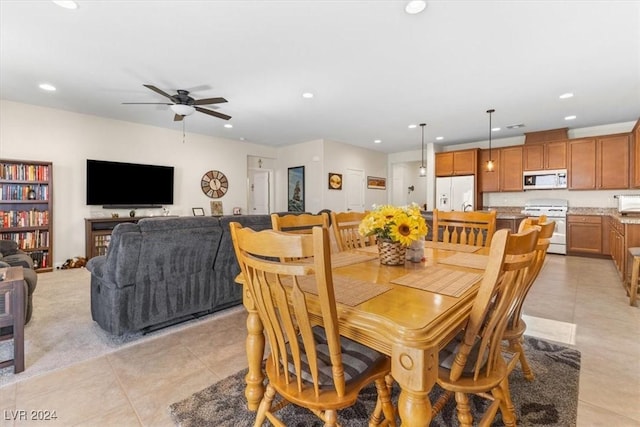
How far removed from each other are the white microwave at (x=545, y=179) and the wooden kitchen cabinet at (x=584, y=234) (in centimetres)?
68

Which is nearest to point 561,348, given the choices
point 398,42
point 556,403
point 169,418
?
point 556,403

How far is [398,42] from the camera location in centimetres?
271

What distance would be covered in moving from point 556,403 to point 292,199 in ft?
21.1

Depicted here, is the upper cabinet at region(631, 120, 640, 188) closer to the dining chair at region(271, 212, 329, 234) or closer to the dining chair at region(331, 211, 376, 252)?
the dining chair at region(331, 211, 376, 252)

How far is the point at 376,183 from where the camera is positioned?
8.38 metres

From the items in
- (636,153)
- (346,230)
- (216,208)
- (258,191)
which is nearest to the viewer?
(346,230)

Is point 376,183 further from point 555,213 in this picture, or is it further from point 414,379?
point 414,379

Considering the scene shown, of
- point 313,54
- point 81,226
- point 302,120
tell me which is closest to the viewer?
point 313,54

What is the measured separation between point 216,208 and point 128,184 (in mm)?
1762

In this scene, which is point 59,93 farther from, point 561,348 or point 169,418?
point 561,348

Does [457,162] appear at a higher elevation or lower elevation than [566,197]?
higher

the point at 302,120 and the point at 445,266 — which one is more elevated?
the point at 302,120

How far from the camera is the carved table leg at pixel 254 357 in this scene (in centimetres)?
131

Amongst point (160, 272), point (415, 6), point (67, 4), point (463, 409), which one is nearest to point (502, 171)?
point (415, 6)
